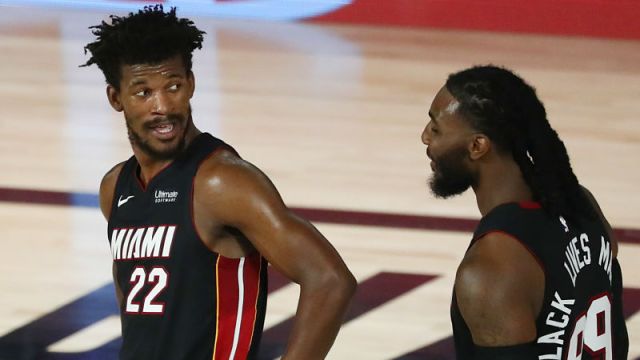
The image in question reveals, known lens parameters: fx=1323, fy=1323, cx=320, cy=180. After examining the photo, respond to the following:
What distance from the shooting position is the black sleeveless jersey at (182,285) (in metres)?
2.66

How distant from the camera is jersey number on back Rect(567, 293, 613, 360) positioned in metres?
2.35

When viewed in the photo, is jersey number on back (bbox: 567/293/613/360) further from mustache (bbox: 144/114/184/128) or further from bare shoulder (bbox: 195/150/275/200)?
mustache (bbox: 144/114/184/128)

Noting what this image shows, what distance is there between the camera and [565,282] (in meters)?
2.32

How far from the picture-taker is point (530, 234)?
91.9 inches

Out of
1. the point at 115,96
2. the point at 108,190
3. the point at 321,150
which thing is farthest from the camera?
the point at 321,150

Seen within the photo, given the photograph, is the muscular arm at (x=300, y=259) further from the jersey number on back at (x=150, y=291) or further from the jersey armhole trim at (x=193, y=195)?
Result: the jersey number on back at (x=150, y=291)

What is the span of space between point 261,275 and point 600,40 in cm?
713

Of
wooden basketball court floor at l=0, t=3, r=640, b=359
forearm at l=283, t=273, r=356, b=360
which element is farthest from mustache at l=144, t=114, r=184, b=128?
wooden basketball court floor at l=0, t=3, r=640, b=359

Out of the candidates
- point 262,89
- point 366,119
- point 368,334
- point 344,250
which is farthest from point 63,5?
point 368,334

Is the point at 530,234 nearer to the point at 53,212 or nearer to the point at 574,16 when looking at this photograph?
the point at 53,212

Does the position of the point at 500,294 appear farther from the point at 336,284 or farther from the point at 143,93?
the point at 143,93

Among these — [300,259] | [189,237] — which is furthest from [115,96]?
[300,259]

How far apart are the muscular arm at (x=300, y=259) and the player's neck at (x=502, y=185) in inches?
13.0

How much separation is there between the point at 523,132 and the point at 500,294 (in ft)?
1.17
